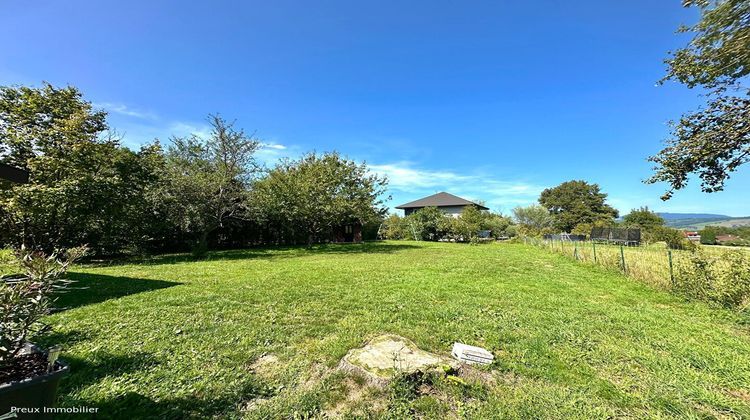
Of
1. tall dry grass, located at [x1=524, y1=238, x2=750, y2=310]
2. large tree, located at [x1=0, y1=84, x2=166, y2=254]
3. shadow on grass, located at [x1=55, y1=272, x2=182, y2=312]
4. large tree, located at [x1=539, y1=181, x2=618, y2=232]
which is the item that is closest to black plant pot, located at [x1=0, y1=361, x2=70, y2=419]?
shadow on grass, located at [x1=55, y1=272, x2=182, y2=312]

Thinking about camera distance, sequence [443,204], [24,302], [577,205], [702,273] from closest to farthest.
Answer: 1. [24,302]
2. [702,273]
3. [443,204]
4. [577,205]

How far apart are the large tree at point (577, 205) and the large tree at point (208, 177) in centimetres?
4555

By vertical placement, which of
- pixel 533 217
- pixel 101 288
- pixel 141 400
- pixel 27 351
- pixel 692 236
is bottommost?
pixel 141 400

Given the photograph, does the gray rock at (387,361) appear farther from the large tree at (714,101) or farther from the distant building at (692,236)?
the distant building at (692,236)

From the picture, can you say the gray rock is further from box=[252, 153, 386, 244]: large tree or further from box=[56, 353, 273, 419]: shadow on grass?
box=[252, 153, 386, 244]: large tree

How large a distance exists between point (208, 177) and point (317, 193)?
5.33 m

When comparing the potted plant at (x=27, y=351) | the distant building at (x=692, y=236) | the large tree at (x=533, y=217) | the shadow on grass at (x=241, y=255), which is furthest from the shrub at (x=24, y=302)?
the large tree at (x=533, y=217)

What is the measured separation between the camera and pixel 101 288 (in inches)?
244

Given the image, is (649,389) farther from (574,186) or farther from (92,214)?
(574,186)

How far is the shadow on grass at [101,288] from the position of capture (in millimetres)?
5145

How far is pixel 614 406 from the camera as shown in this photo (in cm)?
244

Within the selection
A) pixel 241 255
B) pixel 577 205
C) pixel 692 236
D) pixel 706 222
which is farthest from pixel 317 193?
pixel 706 222

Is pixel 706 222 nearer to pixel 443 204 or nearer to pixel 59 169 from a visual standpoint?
pixel 443 204

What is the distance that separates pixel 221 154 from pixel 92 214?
17.0 ft
